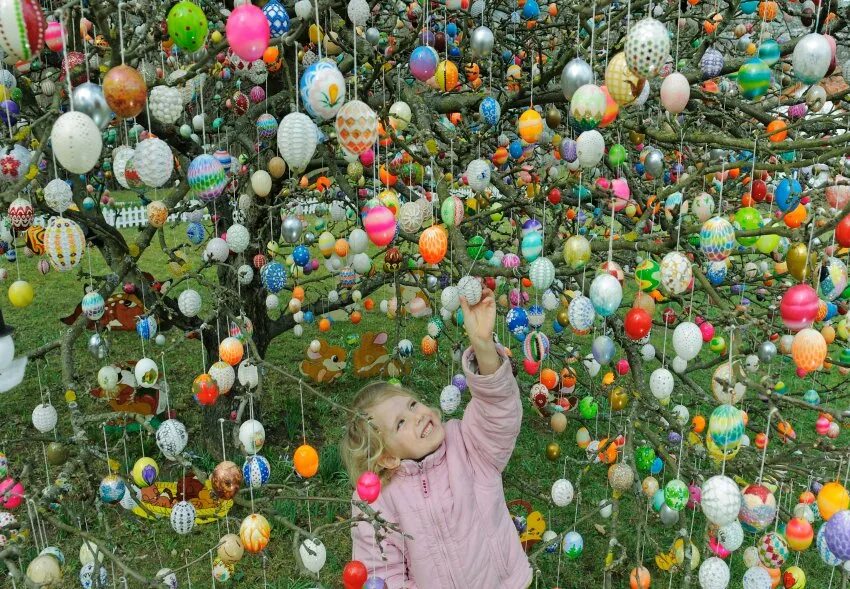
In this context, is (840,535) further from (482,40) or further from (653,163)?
(482,40)

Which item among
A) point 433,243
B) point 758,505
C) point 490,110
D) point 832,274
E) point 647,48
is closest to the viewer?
point 647,48

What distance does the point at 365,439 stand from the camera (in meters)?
2.22

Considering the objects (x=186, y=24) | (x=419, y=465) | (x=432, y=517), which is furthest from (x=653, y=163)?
(x=186, y=24)

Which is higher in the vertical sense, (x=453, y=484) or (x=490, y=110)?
(x=490, y=110)

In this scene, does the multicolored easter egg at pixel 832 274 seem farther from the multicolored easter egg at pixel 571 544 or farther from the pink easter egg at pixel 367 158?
the pink easter egg at pixel 367 158

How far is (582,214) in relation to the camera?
12.1ft

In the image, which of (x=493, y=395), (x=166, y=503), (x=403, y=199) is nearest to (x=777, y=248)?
(x=493, y=395)

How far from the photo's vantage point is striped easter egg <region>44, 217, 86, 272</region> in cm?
196

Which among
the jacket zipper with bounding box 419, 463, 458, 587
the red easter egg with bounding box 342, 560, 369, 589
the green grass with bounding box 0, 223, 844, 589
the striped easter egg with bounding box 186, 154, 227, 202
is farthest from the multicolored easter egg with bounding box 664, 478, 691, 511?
the striped easter egg with bounding box 186, 154, 227, 202

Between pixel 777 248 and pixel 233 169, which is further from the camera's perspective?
pixel 233 169

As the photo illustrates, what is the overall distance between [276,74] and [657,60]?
2.68 meters

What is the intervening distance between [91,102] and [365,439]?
127 cm

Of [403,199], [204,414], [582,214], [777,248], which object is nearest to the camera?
[777,248]

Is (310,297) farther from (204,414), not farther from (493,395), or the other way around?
(493,395)
